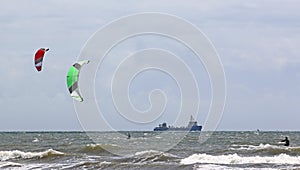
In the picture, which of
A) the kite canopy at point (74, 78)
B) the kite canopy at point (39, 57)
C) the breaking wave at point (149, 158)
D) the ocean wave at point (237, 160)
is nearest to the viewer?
the kite canopy at point (74, 78)

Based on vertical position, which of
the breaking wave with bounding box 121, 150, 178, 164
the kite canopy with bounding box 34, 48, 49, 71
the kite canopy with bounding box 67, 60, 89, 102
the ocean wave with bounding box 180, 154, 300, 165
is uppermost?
the kite canopy with bounding box 34, 48, 49, 71

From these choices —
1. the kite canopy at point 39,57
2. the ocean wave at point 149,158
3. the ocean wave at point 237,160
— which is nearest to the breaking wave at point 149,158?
the ocean wave at point 149,158

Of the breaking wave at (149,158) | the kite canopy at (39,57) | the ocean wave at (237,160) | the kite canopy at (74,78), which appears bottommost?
the ocean wave at (237,160)

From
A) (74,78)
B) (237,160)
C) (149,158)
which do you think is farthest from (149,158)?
(74,78)

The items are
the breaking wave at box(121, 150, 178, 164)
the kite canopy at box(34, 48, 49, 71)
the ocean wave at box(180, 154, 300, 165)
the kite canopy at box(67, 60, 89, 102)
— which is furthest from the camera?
the breaking wave at box(121, 150, 178, 164)

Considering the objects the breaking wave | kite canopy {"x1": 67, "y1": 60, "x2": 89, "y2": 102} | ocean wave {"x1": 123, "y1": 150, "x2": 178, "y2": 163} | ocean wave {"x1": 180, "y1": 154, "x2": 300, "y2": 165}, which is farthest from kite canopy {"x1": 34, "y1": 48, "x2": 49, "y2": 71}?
ocean wave {"x1": 180, "y1": 154, "x2": 300, "y2": 165}

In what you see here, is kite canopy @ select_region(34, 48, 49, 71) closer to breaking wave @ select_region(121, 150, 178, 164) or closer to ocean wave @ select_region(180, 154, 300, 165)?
Answer: breaking wave @ select_region(121, 150, 178, 164)

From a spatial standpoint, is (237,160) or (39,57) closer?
(39,57)

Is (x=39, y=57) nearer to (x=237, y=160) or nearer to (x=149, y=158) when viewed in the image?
(x=149, y=158)

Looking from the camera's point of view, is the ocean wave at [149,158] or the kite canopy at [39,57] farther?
the ocean wave at [149,158]

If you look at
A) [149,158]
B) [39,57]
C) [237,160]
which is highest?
[39,57]

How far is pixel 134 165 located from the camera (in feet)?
105

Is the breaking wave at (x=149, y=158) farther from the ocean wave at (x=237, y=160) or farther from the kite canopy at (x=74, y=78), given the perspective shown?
the kite canopy at (x=74, y=78)

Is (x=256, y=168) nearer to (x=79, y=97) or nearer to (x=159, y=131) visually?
(x=79, y=97)
